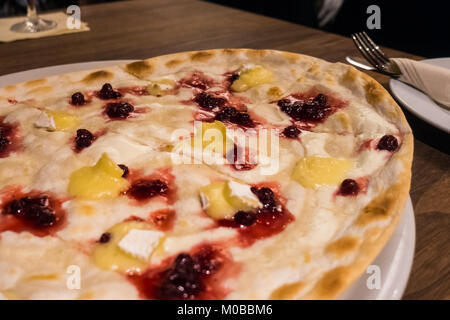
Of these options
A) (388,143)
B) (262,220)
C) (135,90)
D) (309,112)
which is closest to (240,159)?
(262,220)

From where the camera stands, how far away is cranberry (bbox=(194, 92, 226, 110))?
2584 mm

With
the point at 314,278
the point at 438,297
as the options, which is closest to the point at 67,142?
the point at 314,278

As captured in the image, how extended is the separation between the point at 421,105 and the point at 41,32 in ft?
10.6

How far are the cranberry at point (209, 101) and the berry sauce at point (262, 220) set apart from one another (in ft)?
2.98

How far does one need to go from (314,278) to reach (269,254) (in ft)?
0.64

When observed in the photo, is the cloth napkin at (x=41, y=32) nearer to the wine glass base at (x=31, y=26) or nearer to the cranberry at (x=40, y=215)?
the wine glass base at (x=31, y=26)

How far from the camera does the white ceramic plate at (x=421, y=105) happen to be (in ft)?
7.37

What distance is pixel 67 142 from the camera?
2.22 m

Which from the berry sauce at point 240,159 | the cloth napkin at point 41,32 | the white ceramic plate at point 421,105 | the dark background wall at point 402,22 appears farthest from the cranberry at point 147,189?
the dark background wall at point 402,22

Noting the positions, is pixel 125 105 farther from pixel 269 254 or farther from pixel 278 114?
pixel 269 254

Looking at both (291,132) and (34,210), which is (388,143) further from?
(34,210)

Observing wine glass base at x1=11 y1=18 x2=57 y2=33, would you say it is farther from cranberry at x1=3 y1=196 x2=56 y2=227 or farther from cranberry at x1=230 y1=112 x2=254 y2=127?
cranberry at x1=3 y1=196 x2=56 y2=227

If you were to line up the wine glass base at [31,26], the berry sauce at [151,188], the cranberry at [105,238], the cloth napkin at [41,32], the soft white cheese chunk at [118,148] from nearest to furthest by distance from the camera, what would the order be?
the cranberry at [105,238] → the berry sauce at [151,188] → the soft white cheese chunk at [118,148] → the cloth napkin at [41,32] → the wine glass base at [31,26]
